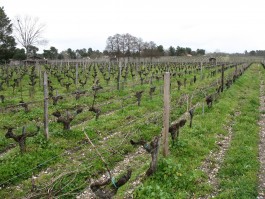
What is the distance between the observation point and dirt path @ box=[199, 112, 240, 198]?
639 cm

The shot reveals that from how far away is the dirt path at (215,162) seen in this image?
21.0 ft

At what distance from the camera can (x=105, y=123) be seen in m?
10.4

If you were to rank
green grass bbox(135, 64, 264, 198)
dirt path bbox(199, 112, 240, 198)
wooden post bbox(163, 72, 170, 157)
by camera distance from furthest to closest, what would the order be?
wooden post bbox(163, 72, 170, 157) < dirt path bbox(199, 112, 240, 198) < green grass bbox(135, 64, 264, 198)

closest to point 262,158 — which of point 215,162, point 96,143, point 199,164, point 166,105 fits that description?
point 215,162

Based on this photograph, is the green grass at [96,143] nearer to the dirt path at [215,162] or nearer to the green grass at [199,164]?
the green grass at [199,164]

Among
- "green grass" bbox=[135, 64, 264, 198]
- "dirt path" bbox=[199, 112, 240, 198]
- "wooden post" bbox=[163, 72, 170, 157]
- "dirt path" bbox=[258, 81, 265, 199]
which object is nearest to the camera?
"green grass" bbox=[135, 64, 264, 198]

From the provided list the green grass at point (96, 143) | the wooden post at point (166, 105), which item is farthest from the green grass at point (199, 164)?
the wooden post at point (166, 105)

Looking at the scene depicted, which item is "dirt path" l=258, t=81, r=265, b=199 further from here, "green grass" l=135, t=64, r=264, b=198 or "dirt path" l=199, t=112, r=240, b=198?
"dirt path" l=199, t=112, r=240, b=198

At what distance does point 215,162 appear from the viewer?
7492 millimetres

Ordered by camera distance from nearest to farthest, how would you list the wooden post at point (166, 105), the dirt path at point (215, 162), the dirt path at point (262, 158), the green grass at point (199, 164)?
the green grass at point (199, 164) → the dirt path at point (262, 158) → the dirt path at point (215, 162) → the wooden post at point (166, 105)

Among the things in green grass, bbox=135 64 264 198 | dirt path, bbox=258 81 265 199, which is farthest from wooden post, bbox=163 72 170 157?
dirt path, bbox=258 81 265 199

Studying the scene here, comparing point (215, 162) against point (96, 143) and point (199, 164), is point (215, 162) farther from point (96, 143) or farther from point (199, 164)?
point (96, 143)

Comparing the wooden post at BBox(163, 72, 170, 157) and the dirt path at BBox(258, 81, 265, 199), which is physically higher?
the wooden post at BBox(163, 72, 170, 157)

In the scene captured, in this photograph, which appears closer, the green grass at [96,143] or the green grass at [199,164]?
the green grass at [199,164]
